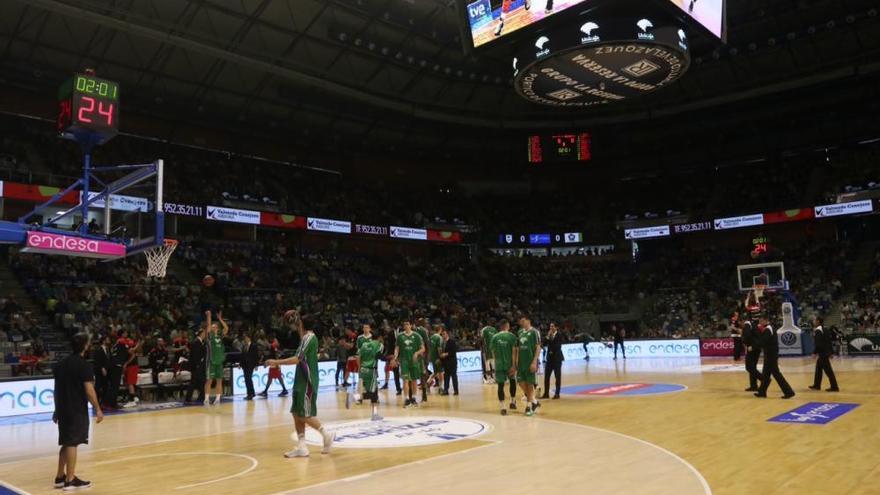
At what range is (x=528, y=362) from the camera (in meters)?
12.5

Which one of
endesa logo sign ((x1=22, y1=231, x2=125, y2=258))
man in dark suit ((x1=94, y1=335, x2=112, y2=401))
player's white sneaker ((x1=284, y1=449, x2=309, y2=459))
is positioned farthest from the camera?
man in dark suit ((x1=94, y1=335, x2=112, y2=401))

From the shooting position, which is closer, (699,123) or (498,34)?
(498,34)

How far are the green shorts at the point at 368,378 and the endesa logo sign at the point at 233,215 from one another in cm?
1789

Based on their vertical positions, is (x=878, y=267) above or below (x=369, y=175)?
below

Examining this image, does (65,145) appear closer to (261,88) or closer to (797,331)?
(261,88)

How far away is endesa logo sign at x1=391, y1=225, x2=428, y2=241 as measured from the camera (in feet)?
121

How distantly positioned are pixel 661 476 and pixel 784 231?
38593 millimetres

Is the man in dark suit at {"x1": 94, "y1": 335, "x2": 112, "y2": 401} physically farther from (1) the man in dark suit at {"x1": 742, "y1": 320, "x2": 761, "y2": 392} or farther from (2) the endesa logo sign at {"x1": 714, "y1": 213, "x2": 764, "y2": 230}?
(2) the endesa logo sign at {"x1": 714, "y1": 213, "x2": 764, "y2": 230}

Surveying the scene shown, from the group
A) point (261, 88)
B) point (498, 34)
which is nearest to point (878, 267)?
point (498, 34)

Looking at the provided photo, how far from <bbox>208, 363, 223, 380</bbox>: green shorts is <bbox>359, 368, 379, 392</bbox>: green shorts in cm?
425

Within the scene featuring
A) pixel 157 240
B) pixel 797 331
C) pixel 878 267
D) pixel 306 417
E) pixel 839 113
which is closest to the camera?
pixel 306 417

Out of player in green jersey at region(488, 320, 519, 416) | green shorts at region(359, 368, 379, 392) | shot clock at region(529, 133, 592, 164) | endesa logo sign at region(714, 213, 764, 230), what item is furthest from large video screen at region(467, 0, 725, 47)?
endesa logo sign at region(714, 213, 764, 230)

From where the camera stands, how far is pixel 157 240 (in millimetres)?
11156

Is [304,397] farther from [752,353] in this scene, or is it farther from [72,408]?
[752,353]
